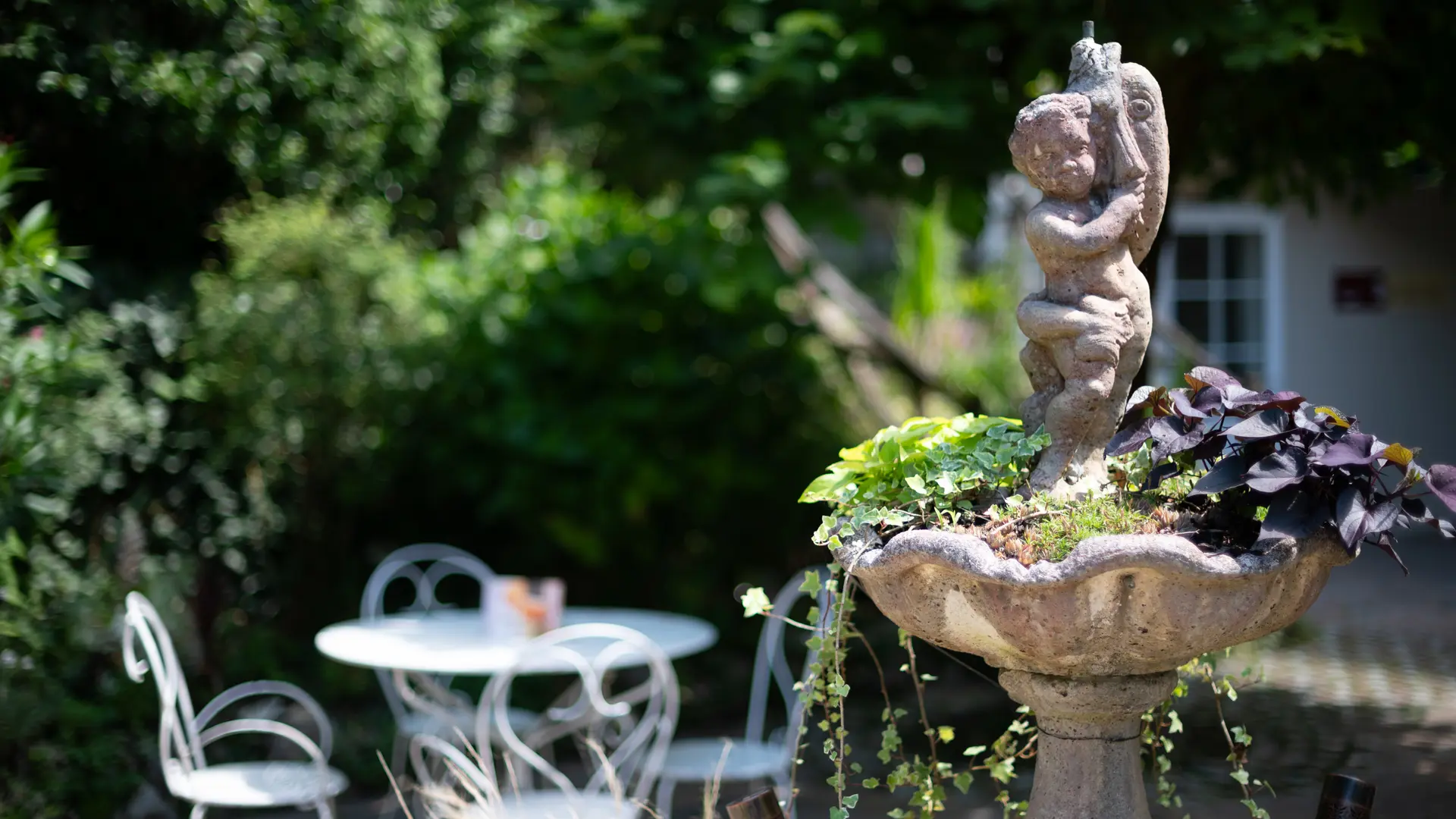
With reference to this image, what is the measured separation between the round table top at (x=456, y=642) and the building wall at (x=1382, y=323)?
662cm

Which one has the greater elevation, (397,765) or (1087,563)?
(1087,563)

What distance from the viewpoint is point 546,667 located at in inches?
124

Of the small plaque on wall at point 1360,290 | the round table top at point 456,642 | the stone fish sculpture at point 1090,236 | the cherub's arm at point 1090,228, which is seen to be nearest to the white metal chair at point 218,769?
the round table top at point 456,642

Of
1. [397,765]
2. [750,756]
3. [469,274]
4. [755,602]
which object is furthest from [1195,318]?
[755,602]

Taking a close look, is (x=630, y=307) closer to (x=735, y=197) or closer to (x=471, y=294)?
(x=471, y=294)

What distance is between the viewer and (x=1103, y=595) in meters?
2.06

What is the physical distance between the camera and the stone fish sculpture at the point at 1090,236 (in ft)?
7.51

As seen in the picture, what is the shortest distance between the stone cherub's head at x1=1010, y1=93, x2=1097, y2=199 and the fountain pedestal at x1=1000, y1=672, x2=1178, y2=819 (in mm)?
930

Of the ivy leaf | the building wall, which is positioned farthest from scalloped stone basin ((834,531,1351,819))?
the building wall

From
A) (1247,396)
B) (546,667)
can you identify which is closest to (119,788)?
(546,667)

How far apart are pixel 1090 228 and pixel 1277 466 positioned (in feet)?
1.76

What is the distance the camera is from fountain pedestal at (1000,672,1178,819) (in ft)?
7.58

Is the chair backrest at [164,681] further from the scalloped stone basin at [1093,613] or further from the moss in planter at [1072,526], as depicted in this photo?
the moss in planter at [1072,526]

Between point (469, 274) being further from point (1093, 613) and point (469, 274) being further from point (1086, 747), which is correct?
point (1093, 613)
